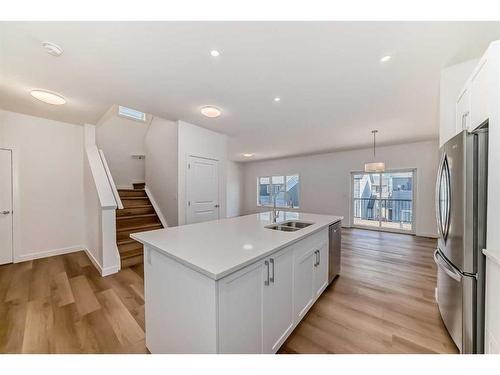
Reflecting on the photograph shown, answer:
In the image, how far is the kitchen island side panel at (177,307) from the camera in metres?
1.00

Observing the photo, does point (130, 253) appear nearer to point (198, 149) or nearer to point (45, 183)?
point (45, 183)

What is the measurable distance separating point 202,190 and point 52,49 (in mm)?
2664

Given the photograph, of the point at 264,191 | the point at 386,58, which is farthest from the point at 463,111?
the point at 264,191

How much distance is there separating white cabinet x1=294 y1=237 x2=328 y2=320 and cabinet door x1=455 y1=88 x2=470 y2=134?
5.11ft

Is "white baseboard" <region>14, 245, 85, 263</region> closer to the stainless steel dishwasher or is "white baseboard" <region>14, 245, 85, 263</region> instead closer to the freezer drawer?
the stainless steel dishwasher

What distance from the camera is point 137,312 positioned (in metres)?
1.94

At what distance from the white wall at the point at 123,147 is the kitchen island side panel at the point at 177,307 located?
16.3ft

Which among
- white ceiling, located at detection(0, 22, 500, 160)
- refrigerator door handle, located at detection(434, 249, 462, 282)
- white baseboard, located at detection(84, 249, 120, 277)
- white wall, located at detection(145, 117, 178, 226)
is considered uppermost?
white ceiling, located at detection(0, 22, 500, 160)

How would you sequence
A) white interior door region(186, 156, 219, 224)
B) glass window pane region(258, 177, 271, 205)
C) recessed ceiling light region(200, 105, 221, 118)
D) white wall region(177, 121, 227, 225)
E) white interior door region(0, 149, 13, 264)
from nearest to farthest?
recessed ceiling light region(200, 105, 221, 118)
white interior door region(0, 149, 13, 264)
white wall region(177, 121, 227, 225)
white interior door region(186, 156, 219, 224)
glass window pane region(258, 177, 271, 205)

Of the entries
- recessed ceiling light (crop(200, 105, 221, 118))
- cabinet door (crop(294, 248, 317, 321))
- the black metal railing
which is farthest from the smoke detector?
the black metal railing

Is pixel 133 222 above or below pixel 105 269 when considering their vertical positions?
above

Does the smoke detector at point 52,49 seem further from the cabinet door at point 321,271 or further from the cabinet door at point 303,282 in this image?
the cabinet door at point 321,271

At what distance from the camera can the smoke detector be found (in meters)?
1.56

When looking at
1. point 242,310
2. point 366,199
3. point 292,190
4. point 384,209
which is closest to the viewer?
point 242,310
